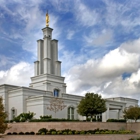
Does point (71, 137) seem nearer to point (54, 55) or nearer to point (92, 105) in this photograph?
point (92, 105)

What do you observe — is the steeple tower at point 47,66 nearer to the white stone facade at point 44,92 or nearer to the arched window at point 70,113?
the white stone facade at point 44,92

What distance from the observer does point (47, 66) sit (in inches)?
2304

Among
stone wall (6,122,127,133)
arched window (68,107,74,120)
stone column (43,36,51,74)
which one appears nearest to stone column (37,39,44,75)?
stone column (43,36,51,74)

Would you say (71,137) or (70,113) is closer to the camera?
(71,137)

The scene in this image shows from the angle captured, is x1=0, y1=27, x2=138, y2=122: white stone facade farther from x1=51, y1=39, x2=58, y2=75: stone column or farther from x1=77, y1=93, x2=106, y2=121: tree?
x1=77, y1=93, x2=106, y2=121: tree

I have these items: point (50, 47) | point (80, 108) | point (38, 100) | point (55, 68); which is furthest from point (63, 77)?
point (80, 108)

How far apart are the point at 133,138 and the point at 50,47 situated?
33.1m

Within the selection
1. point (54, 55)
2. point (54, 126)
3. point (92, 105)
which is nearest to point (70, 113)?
point (54, 55)

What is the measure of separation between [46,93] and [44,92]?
503 mm

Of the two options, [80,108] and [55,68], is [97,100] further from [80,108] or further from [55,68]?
[55,68]

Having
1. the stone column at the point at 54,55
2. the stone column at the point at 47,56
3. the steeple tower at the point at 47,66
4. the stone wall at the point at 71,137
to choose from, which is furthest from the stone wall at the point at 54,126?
the stone column at the point at 54,55

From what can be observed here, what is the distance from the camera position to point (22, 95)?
50.6m

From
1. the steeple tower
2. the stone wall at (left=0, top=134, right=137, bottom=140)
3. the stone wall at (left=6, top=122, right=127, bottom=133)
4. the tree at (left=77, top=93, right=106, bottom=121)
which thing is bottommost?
the stone wall at (left=0, top=134, right=137, bottom=140)

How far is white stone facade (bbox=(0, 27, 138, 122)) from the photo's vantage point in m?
50.6
